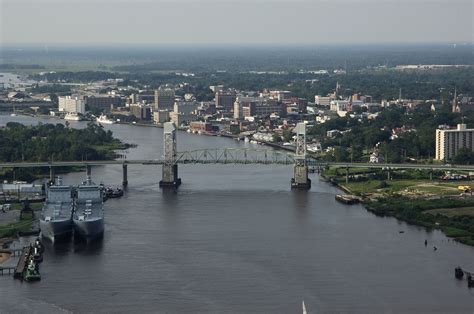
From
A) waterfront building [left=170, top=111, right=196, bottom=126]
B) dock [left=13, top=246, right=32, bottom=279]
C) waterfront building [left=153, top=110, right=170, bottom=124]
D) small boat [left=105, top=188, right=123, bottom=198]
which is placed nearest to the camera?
dock [left=13, top=246, right=32, bottom=279]

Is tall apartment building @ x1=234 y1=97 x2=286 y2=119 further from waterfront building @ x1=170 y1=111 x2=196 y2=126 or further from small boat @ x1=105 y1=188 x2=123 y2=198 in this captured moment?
small boat @ x1=105 y1=188 x2=123 y2=198

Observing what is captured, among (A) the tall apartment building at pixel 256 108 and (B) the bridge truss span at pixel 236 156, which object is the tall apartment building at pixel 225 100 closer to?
(A) the tall apartment building at pixel 256 108

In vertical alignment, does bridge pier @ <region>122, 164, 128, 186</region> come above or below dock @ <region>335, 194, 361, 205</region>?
above

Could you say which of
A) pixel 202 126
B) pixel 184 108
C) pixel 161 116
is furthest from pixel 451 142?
pixel 184 108

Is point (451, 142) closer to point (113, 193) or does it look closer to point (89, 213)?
point (113, 193)

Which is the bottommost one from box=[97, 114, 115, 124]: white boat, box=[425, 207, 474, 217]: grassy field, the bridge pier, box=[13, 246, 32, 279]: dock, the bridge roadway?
Result: box=[97, 114, 115, 124]: white boat

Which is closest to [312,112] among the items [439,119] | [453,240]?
[439,119]

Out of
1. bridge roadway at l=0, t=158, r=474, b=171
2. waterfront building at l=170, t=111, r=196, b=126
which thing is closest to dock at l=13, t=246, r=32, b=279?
bridge roadway at l=0, t=158, r=474, b=171
